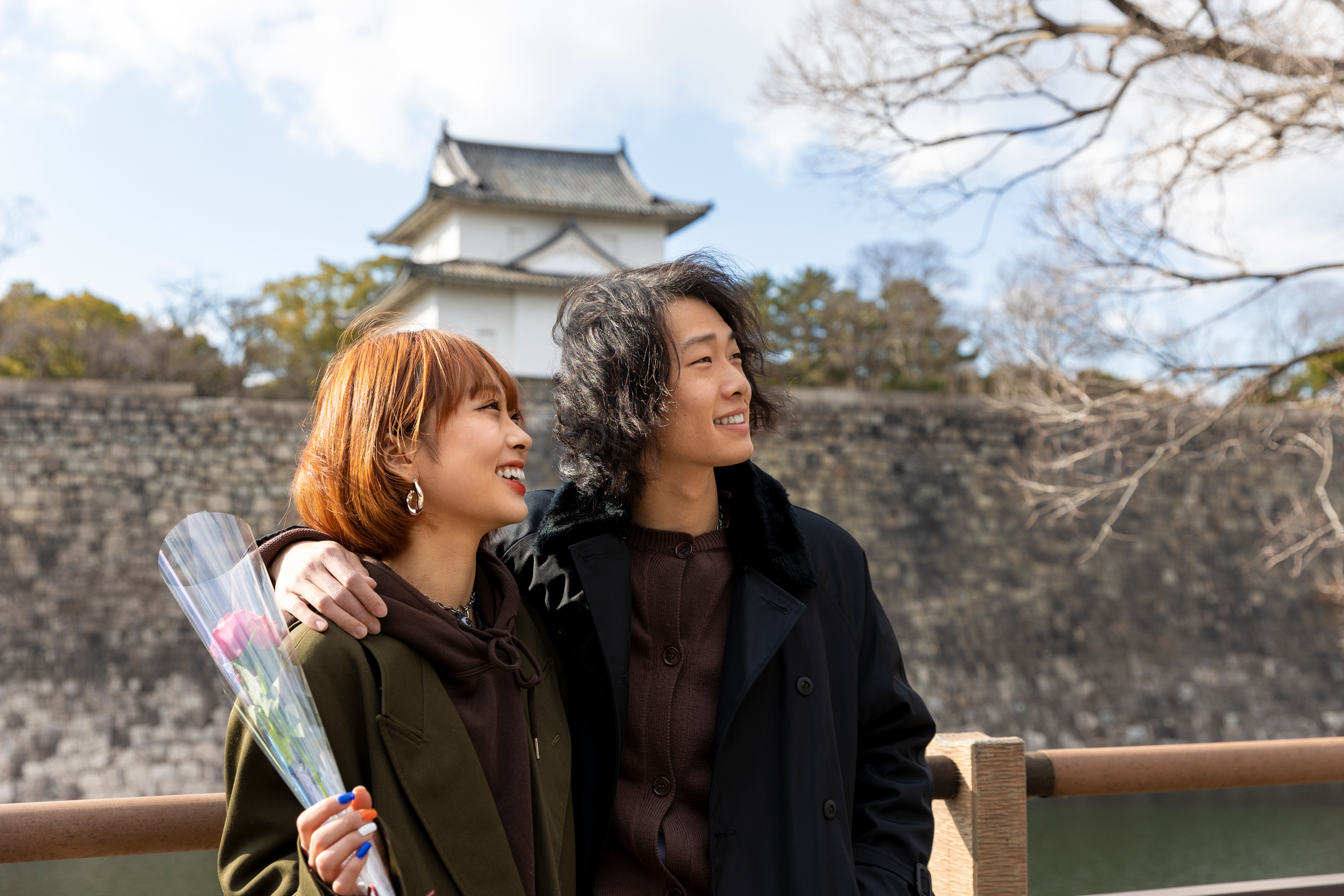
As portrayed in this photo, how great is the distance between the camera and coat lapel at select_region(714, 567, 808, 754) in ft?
4.19

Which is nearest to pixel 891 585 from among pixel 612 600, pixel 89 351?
pixel 89 351

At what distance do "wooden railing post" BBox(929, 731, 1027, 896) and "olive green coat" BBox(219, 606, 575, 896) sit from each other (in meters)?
0.78

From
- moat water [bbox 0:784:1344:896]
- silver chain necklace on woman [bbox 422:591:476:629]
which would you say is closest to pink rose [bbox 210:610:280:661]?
silver chain necklace on woman [bbox 422:591:476:629]

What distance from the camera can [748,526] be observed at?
4.67ft

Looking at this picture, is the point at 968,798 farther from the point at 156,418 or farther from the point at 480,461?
the point at 156,418

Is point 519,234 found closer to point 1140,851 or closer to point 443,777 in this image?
point 1140,851

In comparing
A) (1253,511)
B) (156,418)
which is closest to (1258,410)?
(1253,511)

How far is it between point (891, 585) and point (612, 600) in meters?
10.7

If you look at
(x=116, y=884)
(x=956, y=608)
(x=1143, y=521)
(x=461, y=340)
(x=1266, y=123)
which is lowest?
(x=116, y=884)

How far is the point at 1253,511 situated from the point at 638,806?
13.8m

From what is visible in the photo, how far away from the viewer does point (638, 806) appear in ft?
4.16

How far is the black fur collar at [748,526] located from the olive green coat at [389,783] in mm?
339

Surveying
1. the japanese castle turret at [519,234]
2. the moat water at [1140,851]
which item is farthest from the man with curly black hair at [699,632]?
the japanese castle turret at [519,234]

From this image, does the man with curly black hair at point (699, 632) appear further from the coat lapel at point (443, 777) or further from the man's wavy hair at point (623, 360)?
the coat lapel at point (443, 777)
